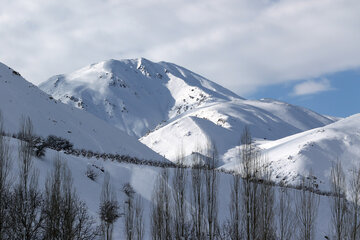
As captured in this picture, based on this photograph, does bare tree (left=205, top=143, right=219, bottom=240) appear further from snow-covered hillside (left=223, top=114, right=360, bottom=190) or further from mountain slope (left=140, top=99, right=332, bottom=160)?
mountain slope (left=140, top=99, right=332, bottom=160)

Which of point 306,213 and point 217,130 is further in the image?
point 217,130

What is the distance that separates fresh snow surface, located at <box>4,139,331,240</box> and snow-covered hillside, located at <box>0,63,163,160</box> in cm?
1479

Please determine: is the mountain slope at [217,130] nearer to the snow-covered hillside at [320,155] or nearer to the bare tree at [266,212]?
the snow-covered hillside at [320,155]

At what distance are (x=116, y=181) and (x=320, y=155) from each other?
169 ft

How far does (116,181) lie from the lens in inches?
1358

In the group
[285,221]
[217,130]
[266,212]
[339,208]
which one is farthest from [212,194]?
[217,130]

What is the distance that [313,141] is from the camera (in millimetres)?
81375

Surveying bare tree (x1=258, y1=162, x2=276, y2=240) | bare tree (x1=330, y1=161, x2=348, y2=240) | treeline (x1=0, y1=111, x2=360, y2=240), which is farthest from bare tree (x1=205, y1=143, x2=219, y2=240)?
bare tree (x1=330, y1=161, x2=348, y2=240)

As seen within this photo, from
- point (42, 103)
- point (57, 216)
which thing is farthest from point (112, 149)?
point (57, 216)

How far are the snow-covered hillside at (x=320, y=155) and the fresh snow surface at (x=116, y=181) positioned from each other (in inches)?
931

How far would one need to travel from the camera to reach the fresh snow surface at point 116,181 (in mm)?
28150

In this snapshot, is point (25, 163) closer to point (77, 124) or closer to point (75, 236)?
point (75, 236)

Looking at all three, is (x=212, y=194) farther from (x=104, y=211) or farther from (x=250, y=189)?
(x=104, y=211)

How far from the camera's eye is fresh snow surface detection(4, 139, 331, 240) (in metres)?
28.1
